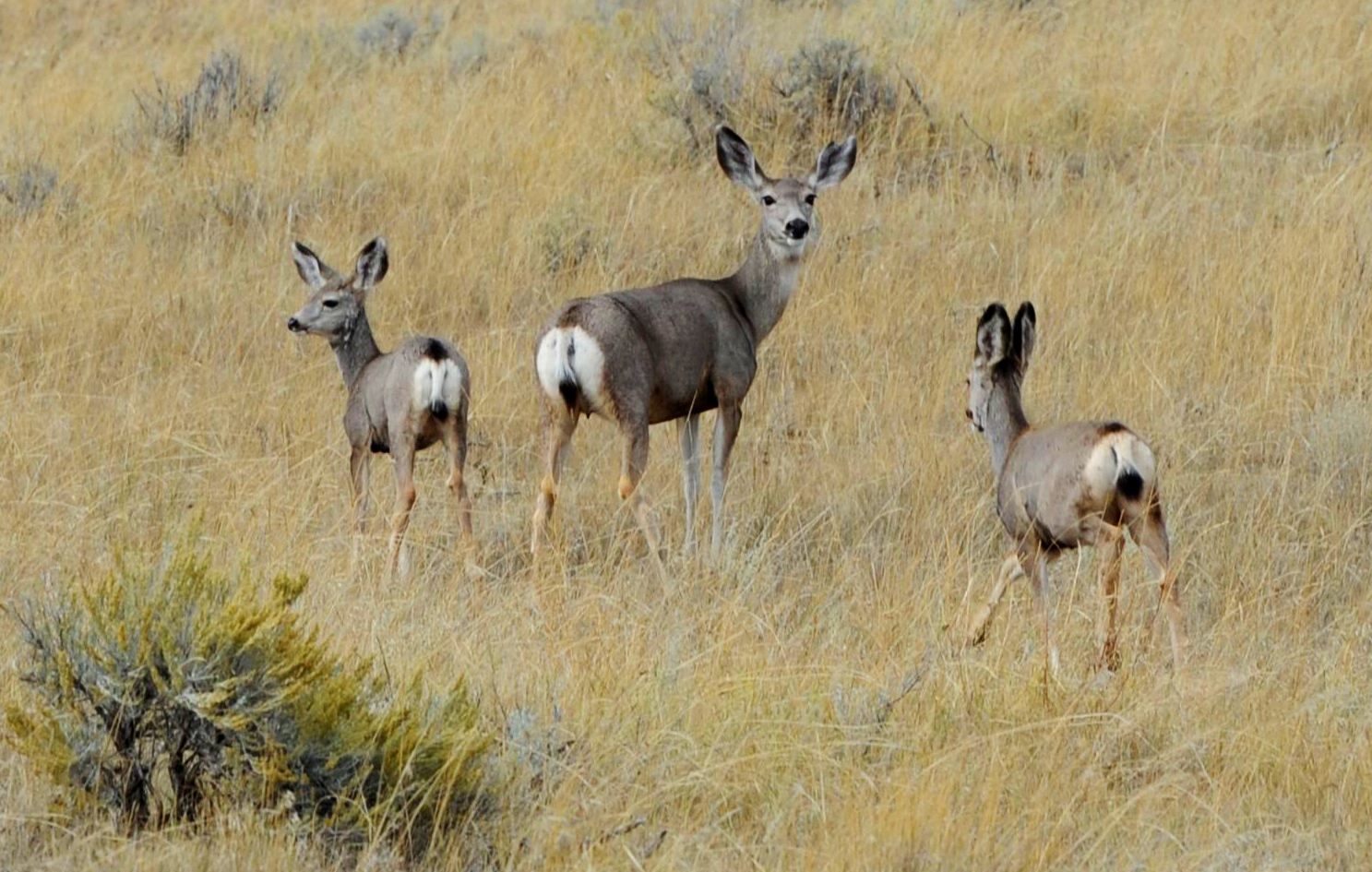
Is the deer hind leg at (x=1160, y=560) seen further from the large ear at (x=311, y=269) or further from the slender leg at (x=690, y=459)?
the large ear at (x=311, y=269)

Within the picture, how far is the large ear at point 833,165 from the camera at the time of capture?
9.54 m

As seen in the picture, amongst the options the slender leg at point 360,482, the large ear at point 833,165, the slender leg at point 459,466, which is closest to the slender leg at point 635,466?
the slender leg at point 459,466

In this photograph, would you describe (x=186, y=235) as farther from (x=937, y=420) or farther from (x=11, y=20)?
(x=11, y=20)

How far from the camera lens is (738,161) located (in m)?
9.36

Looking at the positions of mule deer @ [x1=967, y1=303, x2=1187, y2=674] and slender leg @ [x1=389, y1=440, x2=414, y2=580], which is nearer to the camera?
mule deer @ [x1=967, y1=303, x2=1187, y2=674]

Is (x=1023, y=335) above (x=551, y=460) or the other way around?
above

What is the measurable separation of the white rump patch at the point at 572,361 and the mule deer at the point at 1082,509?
157 cm

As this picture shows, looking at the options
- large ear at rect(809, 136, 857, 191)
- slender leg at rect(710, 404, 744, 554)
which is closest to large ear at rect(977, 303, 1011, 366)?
slender leg at rect(710, 404, 744, 554)

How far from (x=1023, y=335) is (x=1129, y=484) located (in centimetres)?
123

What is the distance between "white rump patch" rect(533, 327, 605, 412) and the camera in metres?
7.59

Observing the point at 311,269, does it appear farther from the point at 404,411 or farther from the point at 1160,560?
the point at 1160,560

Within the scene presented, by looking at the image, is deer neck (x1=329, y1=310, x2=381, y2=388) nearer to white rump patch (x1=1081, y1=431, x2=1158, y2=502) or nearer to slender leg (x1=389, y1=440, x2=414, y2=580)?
slender leg (x1=389, y1=440, x2=414, y2=580)

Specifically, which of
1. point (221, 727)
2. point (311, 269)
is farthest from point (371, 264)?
point (221, 727)

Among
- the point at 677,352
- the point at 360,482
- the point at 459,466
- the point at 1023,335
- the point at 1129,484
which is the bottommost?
the point at 360,482
